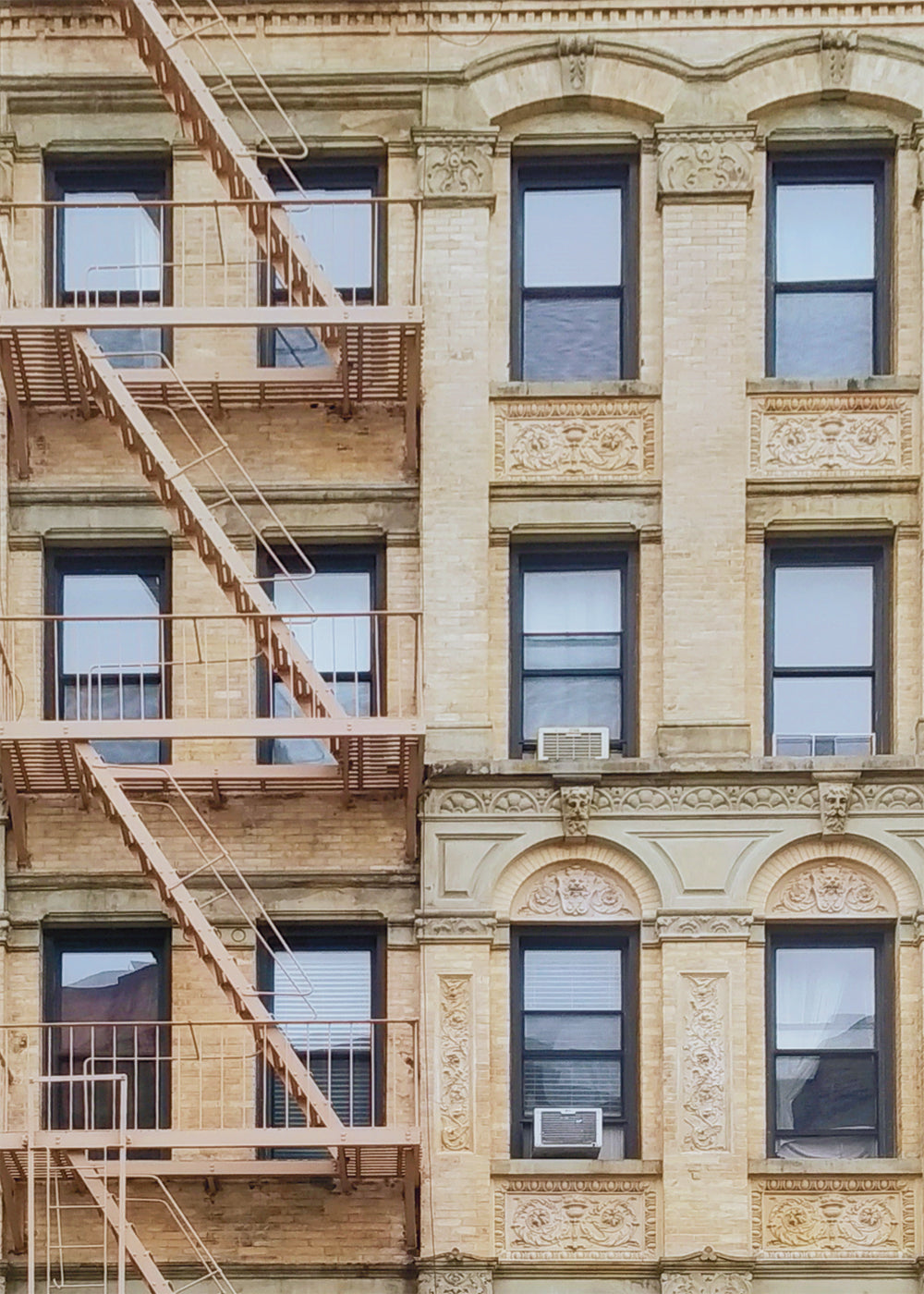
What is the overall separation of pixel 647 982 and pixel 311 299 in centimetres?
592

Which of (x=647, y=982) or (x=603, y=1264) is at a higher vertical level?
(x=647, y=982)

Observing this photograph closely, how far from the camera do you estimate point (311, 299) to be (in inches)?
896

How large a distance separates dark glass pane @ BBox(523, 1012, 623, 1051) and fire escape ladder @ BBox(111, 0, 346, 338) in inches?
219

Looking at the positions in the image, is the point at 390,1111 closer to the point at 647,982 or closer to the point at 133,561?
the point at 647,982

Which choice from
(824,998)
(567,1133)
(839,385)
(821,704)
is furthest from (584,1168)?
(839,385)

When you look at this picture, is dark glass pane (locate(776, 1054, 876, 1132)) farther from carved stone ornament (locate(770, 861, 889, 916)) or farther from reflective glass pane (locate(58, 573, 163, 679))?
reflective glass pane (locate(58, 573, 163, 679))

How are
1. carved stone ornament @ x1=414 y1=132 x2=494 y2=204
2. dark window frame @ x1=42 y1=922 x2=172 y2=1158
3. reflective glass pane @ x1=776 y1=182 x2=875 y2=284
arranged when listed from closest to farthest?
dark window frame @ x1=42 y1=922 x2=172 y2=1158
carved stone ornament @ x1=414 y1=132 x2=494 y2=204
reflective glass pane @ x1=776 y1=182 x2=875 y2=284

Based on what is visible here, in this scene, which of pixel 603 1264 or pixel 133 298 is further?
pixel 133 298

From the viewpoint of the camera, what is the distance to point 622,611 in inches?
931

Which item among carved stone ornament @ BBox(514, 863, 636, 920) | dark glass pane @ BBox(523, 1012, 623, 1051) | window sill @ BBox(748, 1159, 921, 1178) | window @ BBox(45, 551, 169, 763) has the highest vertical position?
window @ BBox(45, 551, 169, 763)

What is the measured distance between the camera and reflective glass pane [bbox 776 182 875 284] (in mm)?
24031

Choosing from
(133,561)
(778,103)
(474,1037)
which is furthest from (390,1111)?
(778,103)

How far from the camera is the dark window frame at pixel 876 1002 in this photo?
22688mm

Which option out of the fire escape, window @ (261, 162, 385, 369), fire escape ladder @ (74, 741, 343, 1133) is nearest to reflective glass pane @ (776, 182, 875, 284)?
the fire escape
